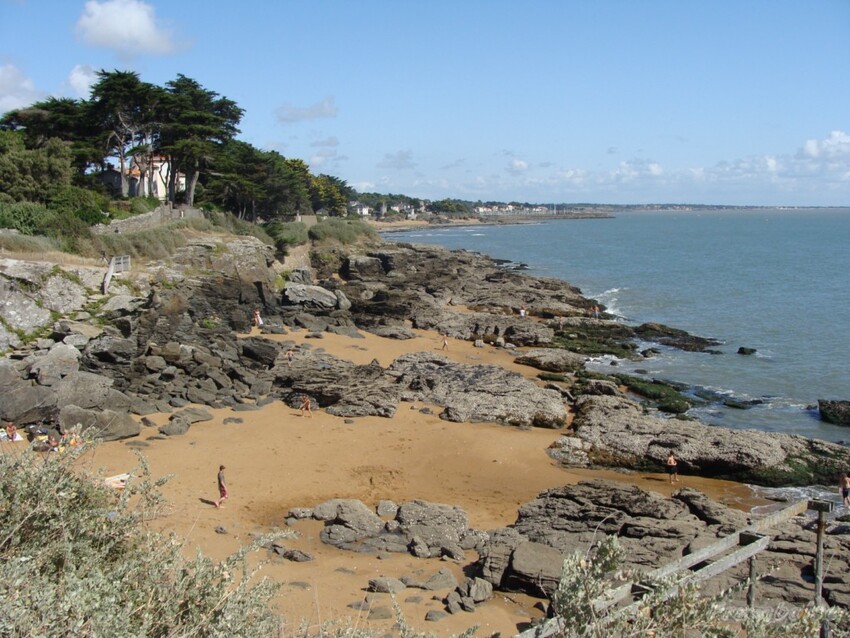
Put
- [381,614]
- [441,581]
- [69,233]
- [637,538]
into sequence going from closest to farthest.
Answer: [381,614]
[441,581]
[637,538]
[69,233]

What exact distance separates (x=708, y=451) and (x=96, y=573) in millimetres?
16407

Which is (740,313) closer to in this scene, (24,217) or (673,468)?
(673,468)

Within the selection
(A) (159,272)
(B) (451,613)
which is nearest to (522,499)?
(B) (451,613)

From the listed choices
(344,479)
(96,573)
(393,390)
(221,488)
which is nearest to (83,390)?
(221,488)

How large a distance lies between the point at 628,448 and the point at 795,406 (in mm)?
9600

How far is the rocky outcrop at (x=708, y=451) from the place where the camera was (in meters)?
17.7

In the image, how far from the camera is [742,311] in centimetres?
4419

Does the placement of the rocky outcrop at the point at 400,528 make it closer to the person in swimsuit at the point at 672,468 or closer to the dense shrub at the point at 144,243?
the person in swimsuit at the point at 672,468

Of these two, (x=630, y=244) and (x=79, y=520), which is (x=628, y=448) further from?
(x=630, y=244)

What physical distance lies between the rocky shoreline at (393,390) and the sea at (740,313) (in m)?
2.84

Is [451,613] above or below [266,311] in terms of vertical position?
below

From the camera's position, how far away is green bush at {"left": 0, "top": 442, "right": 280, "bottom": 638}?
457 centimetres

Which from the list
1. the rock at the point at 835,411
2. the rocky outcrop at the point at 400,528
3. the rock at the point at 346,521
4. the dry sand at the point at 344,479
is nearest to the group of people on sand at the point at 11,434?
the dry sand at the point at 344,479

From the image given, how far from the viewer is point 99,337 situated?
73.4ft
